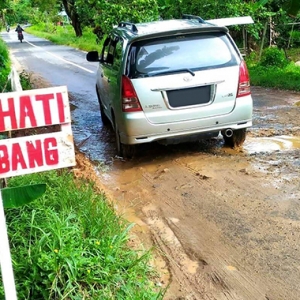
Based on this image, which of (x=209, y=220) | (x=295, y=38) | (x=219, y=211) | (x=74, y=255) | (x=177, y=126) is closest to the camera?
(x=74, y=255)

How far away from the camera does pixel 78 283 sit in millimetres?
3301

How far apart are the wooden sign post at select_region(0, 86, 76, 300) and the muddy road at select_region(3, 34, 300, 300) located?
146 centimetres

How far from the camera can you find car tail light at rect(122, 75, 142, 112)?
6383mm

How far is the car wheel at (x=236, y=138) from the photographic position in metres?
7.11

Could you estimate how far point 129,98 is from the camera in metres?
6.42

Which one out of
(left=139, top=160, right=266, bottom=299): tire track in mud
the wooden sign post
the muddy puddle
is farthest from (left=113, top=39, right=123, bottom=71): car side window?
the wooden sign post

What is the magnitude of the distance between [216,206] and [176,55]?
7.53 feet

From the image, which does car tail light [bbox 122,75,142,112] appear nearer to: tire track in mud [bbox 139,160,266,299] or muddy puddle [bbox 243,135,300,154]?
muddy puddle [bbox 243,135,300,154]

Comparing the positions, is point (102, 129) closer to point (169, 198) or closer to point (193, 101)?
point (193, 101)

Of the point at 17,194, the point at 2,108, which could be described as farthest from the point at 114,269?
the point at 2,108

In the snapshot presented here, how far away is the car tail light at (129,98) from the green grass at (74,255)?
2.16 metres

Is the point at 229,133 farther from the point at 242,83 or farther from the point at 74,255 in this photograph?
the point at 74,255

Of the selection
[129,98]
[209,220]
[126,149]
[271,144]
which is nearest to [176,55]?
[129,98]

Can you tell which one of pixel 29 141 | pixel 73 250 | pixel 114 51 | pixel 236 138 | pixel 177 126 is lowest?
pixel 236 138
